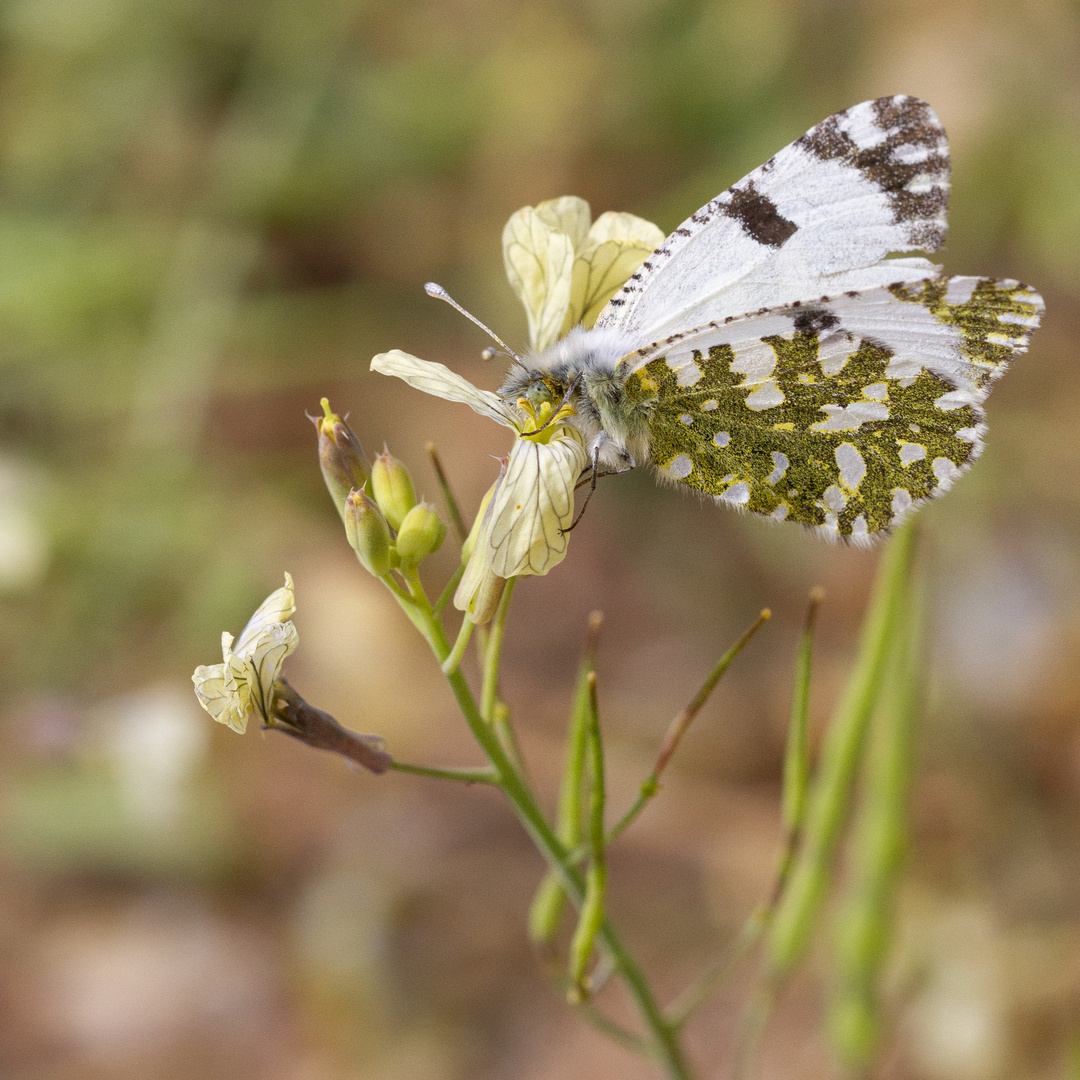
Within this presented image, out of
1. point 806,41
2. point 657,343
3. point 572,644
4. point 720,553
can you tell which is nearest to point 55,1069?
point 572,644

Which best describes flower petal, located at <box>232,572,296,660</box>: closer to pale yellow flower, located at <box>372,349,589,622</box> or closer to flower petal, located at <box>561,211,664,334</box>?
pale yellow flower, located at <box>372,349,589,622</box>

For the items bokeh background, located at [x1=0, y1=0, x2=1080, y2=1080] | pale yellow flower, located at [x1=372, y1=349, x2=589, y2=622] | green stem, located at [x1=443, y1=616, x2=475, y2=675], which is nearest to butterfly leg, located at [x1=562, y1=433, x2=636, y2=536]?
pale yellow flower, located at [x1=372, y1=349, x2=589, y2=622]

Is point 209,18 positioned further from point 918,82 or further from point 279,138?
point 918,82

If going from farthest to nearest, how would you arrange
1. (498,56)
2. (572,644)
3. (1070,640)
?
(498,56) < (572,644) < (1070,640)

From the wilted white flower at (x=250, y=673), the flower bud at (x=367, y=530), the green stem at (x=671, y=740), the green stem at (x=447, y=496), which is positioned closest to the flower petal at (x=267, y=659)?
the wilted white flower at (x=250, y=673)

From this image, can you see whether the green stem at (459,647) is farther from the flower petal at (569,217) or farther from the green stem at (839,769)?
the green stem at (839,769)

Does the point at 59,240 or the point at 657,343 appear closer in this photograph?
the point at 657,343

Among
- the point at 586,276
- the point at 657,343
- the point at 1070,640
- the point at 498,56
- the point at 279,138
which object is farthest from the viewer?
the point at 498,56
